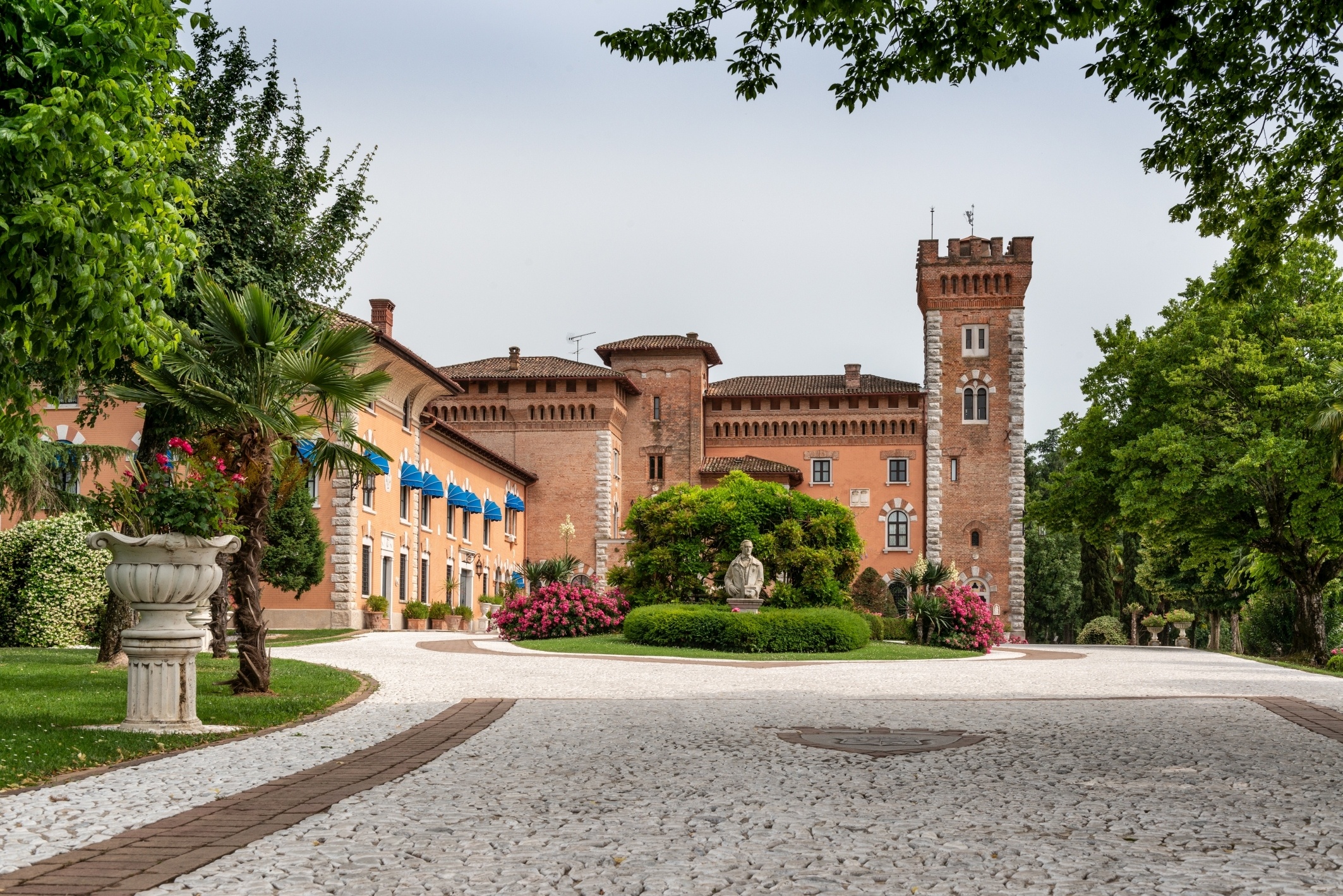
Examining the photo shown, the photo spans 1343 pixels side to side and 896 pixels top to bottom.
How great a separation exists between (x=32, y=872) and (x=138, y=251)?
13.8 ft

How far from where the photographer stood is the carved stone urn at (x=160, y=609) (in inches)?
376

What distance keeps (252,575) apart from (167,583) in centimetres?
357

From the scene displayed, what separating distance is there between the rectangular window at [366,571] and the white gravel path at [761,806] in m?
24.1

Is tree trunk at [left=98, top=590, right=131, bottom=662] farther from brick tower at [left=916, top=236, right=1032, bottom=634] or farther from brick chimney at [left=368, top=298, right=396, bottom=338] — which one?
brick tower at [left=916, top=236, right=1032, bottom=634]

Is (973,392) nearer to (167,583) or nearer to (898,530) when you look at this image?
(898,530)

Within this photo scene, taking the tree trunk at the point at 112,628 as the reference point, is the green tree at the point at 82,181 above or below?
above

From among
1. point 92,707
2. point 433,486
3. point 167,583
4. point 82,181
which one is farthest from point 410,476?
point 82,181

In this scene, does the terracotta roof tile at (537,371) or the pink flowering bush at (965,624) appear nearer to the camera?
the pink flowering bush at (965,624)

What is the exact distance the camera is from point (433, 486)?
1598 inches

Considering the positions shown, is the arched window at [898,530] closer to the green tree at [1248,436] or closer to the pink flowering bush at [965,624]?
the pink flowering bush at [965,624]

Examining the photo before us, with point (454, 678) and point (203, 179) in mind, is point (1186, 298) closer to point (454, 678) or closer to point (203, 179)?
point (454, 678)

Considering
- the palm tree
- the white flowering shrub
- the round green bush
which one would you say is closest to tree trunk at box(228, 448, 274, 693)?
the palm tree

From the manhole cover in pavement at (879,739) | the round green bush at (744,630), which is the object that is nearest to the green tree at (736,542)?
the round green bush at (744,630)

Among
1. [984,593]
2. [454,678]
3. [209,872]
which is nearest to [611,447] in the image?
[984,593]
